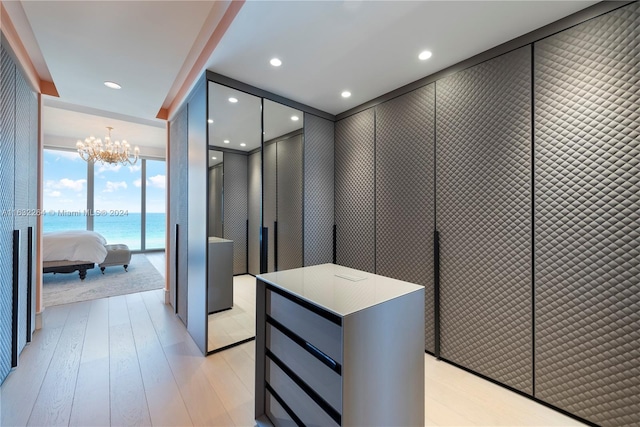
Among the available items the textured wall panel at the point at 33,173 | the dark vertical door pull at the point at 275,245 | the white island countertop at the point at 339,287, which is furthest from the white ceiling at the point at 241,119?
the textured wall panel at the point at 33,173

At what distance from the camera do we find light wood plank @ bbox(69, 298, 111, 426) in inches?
64.5

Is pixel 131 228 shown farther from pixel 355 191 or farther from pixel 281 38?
pixel 281 38

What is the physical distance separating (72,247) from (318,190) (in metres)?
4.79

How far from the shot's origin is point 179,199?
327 cm

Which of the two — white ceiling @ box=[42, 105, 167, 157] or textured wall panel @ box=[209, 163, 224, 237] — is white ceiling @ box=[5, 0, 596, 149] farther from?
white ceiling @ box=[42, 105, 167, 157]

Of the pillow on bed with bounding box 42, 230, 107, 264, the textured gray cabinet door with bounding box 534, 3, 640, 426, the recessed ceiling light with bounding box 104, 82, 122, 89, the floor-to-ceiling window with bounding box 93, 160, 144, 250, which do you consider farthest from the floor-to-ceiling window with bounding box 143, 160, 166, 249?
the textured gray cabinet door with bounding box 534, 3, 640, 426

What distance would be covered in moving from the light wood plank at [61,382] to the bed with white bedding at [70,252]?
89.4 inches

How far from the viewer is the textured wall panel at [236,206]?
8.66ft

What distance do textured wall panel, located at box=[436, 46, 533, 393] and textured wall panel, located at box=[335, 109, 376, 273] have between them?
0.80m

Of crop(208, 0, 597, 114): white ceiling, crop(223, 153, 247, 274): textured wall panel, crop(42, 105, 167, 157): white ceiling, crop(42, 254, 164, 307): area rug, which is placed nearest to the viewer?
crop(208, 0, 597, 114): white ceiling

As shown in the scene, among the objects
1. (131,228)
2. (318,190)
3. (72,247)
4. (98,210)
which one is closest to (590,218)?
(318,190)

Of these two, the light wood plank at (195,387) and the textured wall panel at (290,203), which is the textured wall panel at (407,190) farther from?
the light wood plank at (195,387)

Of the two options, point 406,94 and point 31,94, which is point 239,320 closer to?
point 406,94

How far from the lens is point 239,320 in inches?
111
